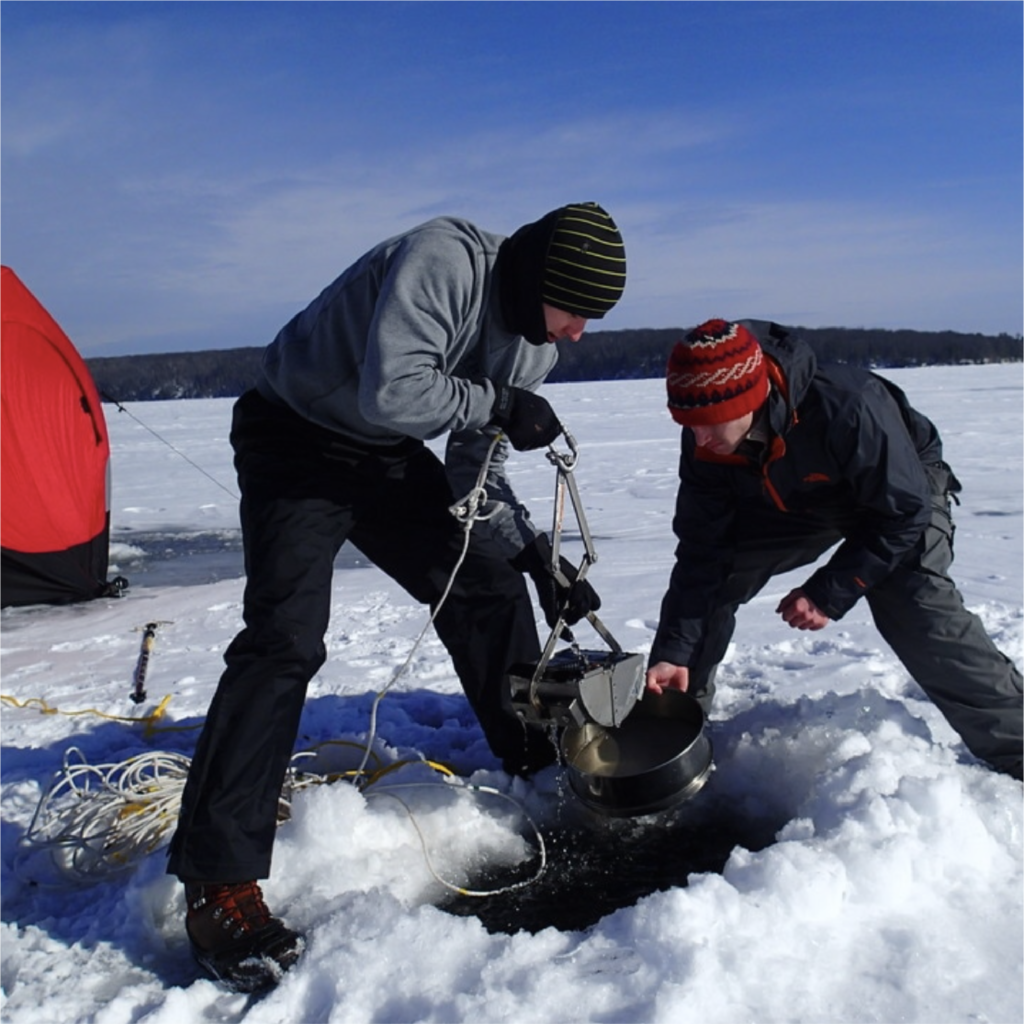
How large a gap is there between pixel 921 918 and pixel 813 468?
1.13 metres

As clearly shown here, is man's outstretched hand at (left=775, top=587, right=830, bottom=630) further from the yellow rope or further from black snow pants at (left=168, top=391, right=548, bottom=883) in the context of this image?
the yellow rope

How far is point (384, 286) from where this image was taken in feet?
7.93

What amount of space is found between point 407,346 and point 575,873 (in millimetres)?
1465

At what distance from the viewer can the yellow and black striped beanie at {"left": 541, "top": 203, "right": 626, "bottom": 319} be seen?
2.50m

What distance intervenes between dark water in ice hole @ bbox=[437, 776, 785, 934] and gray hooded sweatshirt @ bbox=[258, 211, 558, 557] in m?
1.21

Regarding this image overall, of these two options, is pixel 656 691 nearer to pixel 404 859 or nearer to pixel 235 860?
pixel 404 859

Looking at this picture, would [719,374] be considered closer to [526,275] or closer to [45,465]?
[526,275]

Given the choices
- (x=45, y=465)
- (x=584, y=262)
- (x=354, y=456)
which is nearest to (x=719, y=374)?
(x=584, y=262)

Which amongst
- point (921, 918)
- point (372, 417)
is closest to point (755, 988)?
point (921, 918)

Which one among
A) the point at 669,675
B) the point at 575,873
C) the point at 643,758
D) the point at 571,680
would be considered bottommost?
the point at 575,873

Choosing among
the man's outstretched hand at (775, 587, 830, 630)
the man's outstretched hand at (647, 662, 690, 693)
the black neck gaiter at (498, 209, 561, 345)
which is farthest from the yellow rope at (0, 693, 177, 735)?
the man's outstretched hand at (775, 587, 830, 630)

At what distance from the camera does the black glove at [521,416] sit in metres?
2.58

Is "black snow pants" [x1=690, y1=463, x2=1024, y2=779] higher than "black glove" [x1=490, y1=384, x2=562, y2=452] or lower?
lower

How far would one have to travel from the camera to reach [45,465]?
612 centimetres
